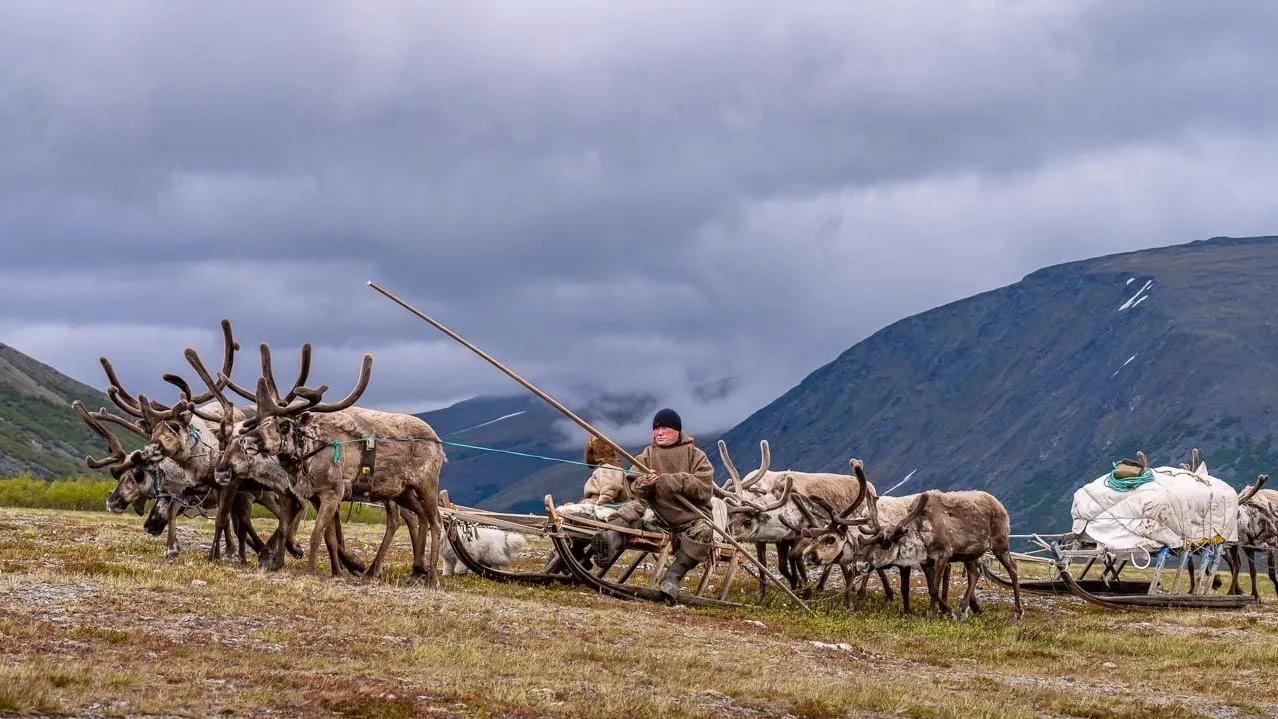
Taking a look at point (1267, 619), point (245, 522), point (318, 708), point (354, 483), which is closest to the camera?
point (318, 708)

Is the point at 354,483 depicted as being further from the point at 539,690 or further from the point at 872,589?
the point at 872,589

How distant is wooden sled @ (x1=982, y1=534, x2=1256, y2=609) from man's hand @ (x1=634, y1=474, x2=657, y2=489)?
306 inches

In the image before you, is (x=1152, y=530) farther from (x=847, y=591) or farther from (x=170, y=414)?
(x=170, y=414)

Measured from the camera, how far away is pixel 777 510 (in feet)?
83.9

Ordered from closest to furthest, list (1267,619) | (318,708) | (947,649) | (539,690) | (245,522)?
1. (318,708)
2. (539,690)
3. (947,649)
4. (245,522)
5. (1267,619)

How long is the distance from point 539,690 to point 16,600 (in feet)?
18.3

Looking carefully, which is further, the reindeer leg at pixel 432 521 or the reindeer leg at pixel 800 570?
the reindeer leg at pixel 800 570

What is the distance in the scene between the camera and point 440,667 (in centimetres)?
1377

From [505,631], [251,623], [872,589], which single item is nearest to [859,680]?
[505,631]

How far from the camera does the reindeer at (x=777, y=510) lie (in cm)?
2505

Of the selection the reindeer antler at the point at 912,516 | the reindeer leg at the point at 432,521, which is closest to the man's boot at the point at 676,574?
the reindeer leg at the point at 432,521

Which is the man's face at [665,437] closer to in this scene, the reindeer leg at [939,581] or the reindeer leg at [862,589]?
the reindeer leg at [862,589]

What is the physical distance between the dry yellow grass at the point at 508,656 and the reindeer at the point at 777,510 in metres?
2.54

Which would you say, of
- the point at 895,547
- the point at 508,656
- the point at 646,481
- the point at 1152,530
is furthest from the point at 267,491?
the point at 1152,530
